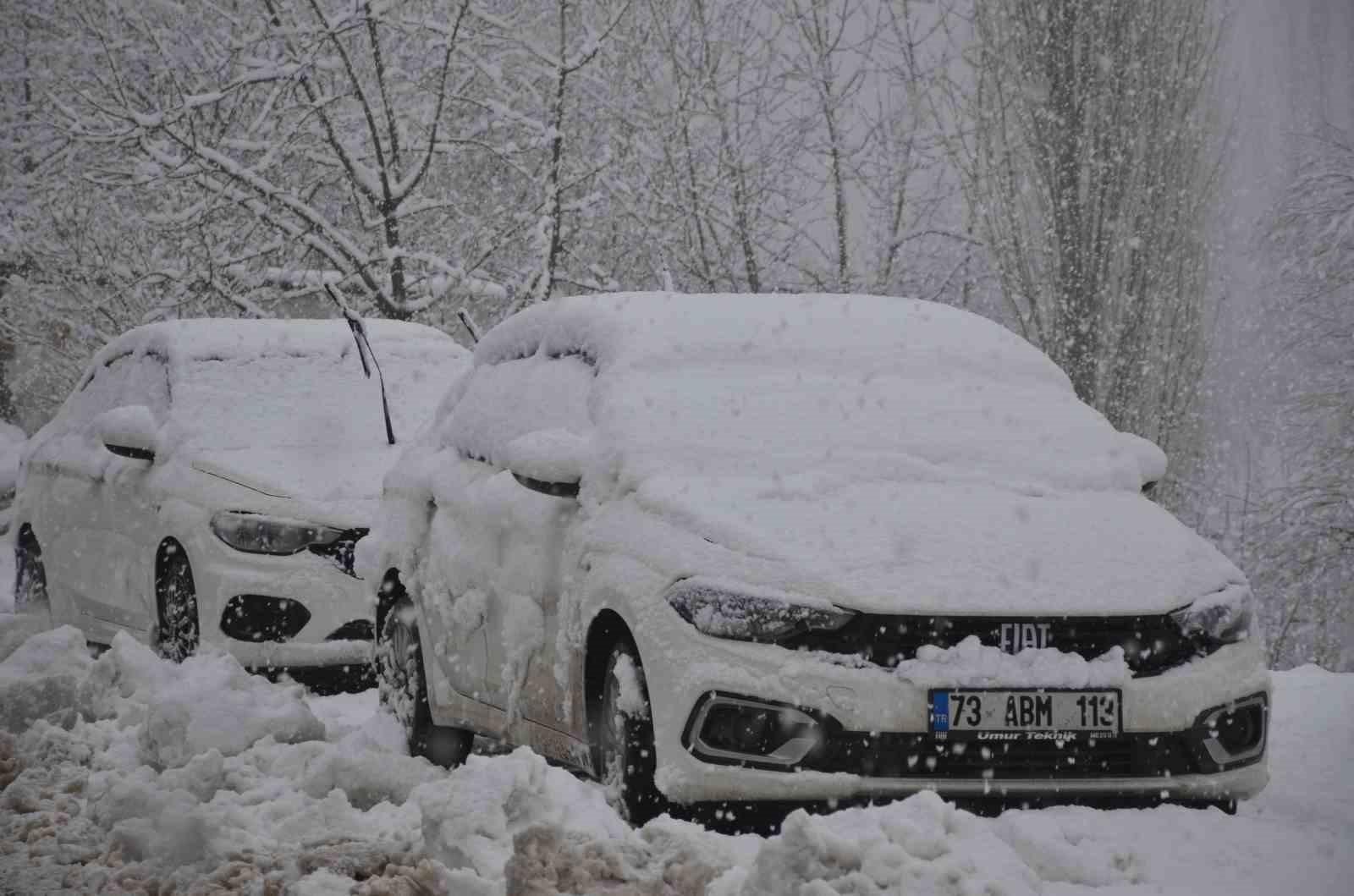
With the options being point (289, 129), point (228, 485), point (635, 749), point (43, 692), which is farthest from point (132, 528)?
point (289, 129)

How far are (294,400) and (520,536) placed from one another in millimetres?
3964

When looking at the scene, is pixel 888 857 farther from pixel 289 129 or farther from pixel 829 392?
pixel 289 129

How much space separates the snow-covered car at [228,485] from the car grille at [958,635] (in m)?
3.45

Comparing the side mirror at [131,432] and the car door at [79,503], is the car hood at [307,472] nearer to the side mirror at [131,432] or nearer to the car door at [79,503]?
the side mirror at [131,432]

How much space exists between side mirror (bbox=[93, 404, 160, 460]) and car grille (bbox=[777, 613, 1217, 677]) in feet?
17.7

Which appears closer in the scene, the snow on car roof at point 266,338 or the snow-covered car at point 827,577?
the snow-covered car at point 827,577

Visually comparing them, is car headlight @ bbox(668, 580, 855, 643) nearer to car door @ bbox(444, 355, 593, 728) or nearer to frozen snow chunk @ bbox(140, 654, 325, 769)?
car door @ bbox(444, 355, 593, 728)

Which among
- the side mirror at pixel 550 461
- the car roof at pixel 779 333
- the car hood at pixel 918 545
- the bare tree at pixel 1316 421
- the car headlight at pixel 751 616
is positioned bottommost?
the bare tree at pixel 1316 421

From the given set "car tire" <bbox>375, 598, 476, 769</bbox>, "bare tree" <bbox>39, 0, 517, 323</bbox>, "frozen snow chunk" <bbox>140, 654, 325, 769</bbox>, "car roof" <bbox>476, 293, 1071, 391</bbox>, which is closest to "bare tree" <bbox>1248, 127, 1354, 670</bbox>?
"bare tree" <bbox>39, 0, 517, 323</bbox>

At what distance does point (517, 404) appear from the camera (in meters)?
6.71

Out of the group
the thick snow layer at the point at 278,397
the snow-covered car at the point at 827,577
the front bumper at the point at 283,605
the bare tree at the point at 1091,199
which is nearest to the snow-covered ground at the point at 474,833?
the snow-covered car at the point at 827,577

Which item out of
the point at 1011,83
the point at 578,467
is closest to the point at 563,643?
the point at 578,467

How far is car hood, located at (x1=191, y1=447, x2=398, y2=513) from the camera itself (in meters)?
8.82

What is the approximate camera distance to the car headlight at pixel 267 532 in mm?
8609
